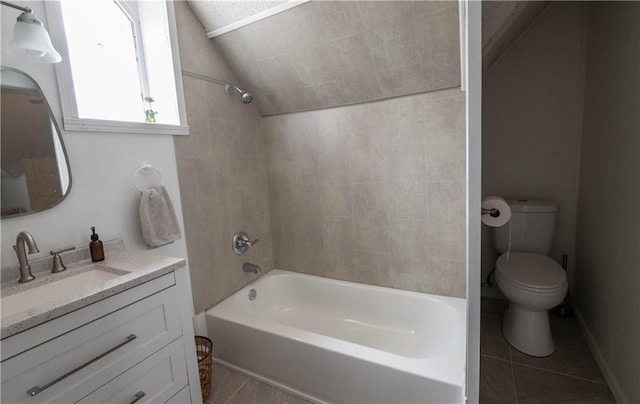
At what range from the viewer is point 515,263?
6.68 feet

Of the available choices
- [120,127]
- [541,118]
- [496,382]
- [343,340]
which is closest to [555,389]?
[496,382]

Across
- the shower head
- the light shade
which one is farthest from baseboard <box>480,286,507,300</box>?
the light shade

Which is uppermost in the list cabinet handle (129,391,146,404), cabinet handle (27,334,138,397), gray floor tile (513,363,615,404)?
cabinet handle (27,334,138,397)

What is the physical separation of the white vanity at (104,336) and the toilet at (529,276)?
189 cm

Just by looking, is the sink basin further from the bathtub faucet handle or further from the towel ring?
the bathtub faucet handle

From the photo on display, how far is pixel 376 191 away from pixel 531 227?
1214 mm

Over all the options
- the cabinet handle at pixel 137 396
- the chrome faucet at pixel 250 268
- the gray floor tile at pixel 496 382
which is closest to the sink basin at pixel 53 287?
the cabinet handle at pixel 137 396

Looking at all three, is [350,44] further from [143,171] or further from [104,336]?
[104,336]

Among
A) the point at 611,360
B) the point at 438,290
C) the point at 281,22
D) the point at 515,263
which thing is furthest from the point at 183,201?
the point at 611,360

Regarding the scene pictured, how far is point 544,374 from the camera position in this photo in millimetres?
1676

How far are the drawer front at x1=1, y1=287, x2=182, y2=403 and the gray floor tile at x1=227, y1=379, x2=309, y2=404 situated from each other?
28.2 inches

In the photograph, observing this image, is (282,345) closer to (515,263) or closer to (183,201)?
(183,201)

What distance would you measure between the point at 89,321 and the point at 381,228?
1.63 metres

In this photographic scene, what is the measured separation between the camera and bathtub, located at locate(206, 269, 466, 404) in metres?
1.33
